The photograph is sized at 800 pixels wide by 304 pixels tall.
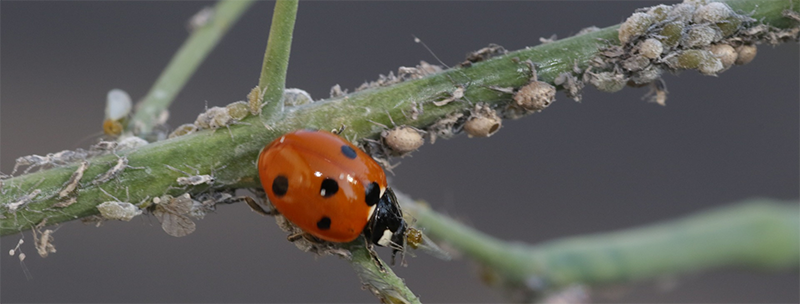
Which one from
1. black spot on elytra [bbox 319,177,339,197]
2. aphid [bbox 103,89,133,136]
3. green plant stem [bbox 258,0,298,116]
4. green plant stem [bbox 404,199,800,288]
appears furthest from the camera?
aphid [bbox 103,89,133,136]

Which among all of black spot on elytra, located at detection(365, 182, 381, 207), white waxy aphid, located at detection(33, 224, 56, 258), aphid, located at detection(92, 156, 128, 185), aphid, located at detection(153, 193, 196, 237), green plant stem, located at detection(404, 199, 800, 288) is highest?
black spot on elytra, located at detection(365, 182, 381, 207)

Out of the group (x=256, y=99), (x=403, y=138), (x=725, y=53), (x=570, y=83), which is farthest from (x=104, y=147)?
(x=725, y=53)

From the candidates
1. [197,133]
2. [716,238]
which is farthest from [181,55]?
[716,238]

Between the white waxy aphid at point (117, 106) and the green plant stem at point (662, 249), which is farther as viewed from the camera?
the white waxy aphid at point (117, 106)

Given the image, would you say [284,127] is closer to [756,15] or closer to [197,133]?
[197,133]

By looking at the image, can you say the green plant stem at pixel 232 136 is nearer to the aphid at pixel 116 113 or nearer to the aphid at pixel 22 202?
the aphid at pixel 22 202

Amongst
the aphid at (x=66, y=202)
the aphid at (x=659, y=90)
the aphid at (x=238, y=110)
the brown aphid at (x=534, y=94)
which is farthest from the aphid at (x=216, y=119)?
the aphid at (x=659, y=90)

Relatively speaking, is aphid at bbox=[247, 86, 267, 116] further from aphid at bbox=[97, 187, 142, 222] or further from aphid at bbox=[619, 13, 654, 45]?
aphid at bbox=[619, 13, 654, 45]

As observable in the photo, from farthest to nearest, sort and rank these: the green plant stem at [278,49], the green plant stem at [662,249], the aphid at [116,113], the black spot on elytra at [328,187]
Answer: the aphid at [116,113] < the black spot on elytra at [328,187] < the green plant stem at [278,49] < the green plant stem at [662,249]

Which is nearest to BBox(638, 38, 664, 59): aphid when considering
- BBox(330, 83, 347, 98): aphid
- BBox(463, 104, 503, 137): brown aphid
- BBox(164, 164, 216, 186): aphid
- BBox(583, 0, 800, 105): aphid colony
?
BBox(583, 0, 800, 105): aphid colony
